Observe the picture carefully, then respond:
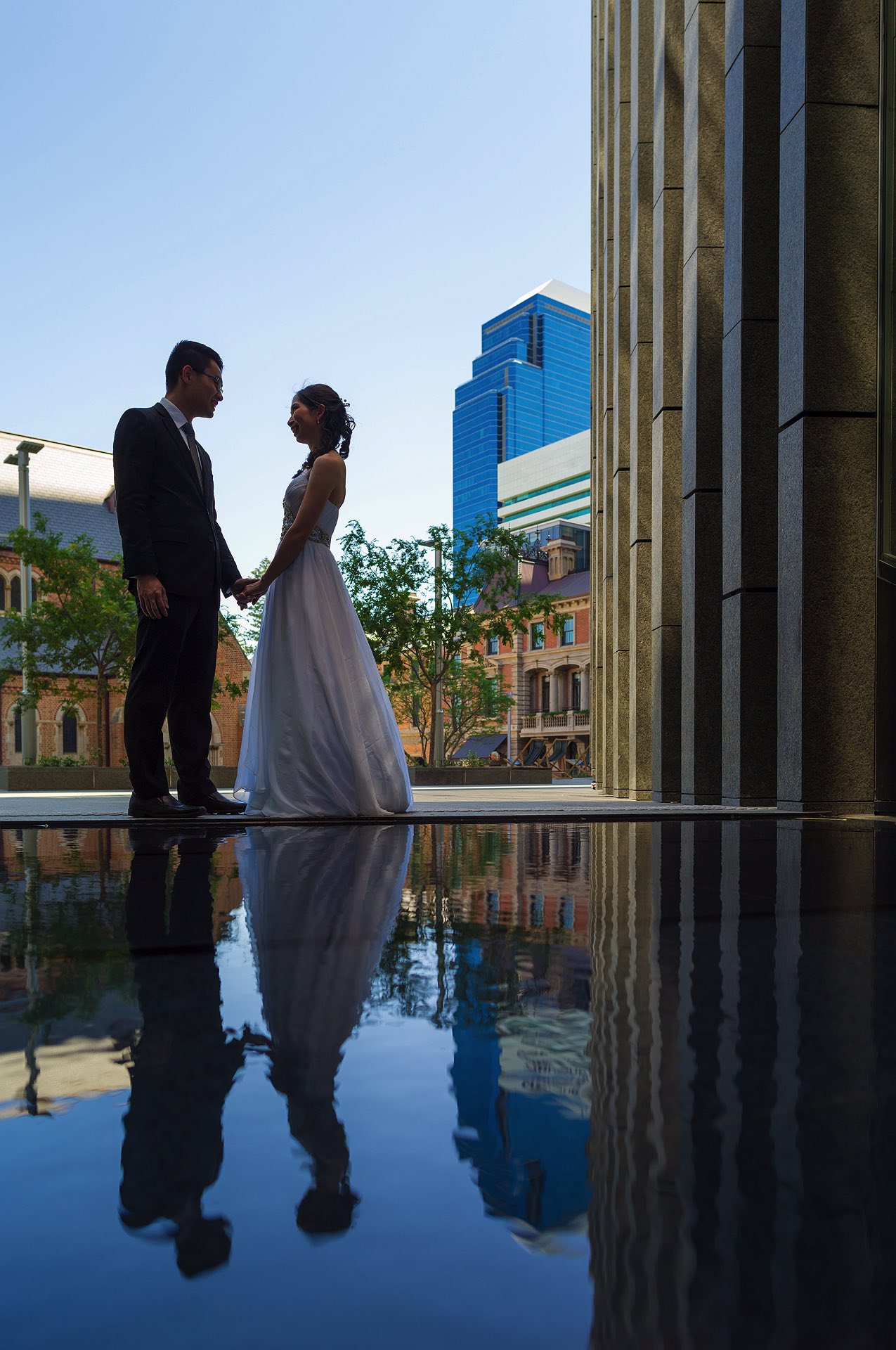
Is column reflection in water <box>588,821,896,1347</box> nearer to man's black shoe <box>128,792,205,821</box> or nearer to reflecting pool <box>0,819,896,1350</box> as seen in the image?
reflecting pool <box>0,819,896,1350</box>

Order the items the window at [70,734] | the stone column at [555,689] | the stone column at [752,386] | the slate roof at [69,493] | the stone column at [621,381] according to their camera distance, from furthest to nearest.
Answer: the stone column at [555,689]
the slate roof at [69,493]
the window at [70,734]
the stone column at [621,381]
the stone column at [752,386]

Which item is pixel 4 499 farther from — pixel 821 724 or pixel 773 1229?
pixel 773 1229

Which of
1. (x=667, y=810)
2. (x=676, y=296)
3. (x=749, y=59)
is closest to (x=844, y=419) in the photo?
(x=667, y=810)

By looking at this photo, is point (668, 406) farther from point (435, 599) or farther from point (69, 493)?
point (69, 493)

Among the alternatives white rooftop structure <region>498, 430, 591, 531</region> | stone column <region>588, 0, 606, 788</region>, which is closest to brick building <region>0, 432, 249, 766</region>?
stone column <region>588, 0, 606, 788</region>

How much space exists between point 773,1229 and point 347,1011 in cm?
68

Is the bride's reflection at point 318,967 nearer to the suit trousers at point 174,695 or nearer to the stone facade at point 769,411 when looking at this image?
the suit trousers at point 174,695

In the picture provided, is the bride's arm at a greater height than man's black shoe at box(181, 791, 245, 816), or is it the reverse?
the bride's arm

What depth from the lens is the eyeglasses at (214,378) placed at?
19.1 ft

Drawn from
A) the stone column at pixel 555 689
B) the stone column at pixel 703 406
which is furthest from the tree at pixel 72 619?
the stone column at pixel 555 689

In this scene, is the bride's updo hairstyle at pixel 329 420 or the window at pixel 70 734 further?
the window at pixel 70 734

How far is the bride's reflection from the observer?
66cm

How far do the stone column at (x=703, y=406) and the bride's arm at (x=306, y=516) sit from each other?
12.3ft

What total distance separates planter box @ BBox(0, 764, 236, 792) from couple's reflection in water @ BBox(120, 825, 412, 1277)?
64.1ft
